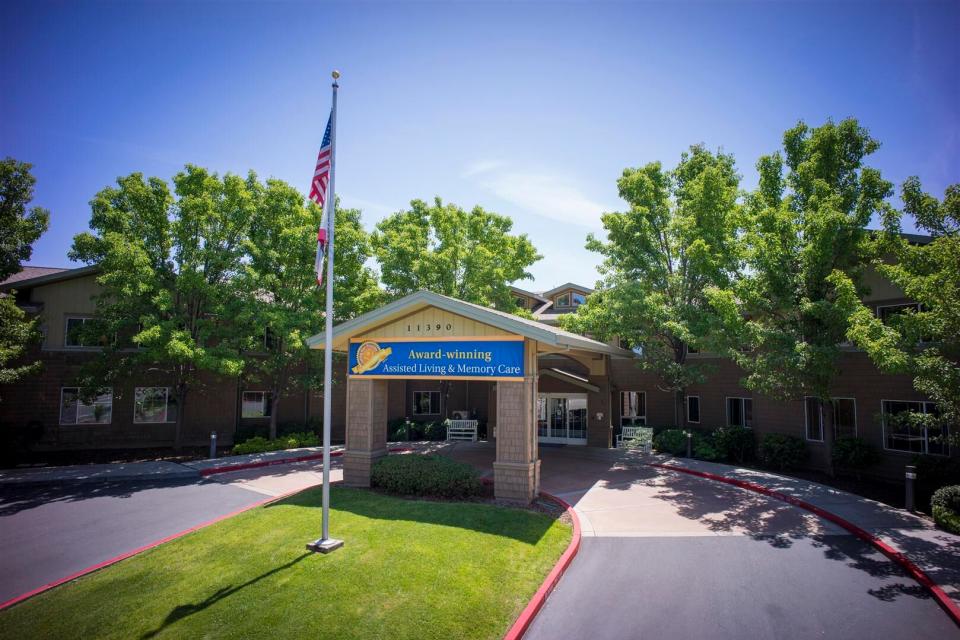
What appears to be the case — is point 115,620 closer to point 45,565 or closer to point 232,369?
point 45,565

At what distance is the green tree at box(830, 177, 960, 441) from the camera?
1073 centimetres

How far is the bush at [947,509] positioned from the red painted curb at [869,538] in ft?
5.95

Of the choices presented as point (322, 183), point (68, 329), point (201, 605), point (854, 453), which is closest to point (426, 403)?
point (68, 329)

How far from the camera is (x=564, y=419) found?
25.2 meters

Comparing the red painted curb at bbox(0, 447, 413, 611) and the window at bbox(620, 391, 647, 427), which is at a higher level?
the window at bbox(620, 391, 647, 427)

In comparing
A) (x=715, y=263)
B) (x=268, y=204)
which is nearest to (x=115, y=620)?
(x=268, y=204)

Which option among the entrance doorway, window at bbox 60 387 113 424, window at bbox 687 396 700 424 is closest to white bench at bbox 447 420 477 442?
the entrance doorway

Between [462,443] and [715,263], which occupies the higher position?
[715,263]

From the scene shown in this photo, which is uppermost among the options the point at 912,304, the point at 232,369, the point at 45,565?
the point at 912,304

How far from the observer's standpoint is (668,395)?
26.4 metres

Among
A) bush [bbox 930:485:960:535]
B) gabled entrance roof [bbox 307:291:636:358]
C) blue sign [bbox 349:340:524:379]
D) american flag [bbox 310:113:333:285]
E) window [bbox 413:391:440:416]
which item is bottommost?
bush [bbox 930:485:960:535]

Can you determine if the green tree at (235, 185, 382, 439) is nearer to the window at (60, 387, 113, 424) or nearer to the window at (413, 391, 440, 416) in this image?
the window at (60, 387, 113, 424)

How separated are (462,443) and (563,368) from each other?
254 inches

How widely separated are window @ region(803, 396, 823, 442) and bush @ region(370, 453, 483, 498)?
12.8m
